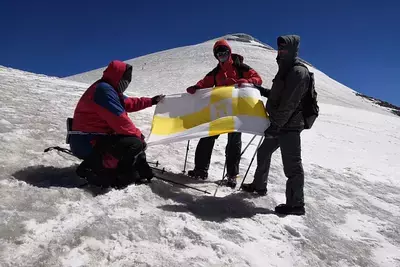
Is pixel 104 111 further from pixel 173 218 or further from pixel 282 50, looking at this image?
pixel 282 50

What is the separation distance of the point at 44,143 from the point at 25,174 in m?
1.73

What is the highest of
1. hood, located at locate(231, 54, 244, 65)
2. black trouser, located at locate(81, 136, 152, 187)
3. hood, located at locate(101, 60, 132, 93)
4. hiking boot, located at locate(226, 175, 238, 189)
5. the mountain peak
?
the mountain peak

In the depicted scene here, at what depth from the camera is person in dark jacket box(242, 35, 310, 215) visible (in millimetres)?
4668

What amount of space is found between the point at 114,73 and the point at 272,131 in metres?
2.34

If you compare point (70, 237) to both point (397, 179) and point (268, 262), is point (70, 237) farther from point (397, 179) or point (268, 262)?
point (397, 179)

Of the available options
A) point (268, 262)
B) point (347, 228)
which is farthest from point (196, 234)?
point (347, 228)

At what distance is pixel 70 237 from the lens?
11.4 feet

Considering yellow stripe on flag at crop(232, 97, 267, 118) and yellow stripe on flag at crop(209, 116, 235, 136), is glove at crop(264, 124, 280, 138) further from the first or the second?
yellow stripe on flag at crop(209, 116, 235, 136)

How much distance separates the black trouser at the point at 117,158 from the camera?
189 inches

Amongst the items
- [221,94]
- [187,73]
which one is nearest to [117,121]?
[221,94]

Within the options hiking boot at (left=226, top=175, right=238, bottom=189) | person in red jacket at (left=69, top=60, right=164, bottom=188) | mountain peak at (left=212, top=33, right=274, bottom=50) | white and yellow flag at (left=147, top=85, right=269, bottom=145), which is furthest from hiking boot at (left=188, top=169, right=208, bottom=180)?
mountain peak at (left=212, top=33, right=274, bottom=50)

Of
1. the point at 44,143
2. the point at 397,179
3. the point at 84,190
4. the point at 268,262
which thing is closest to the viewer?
the point at 268,262

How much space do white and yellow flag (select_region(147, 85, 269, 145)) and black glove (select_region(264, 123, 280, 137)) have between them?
8 cm

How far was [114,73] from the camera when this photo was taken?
479 cm
